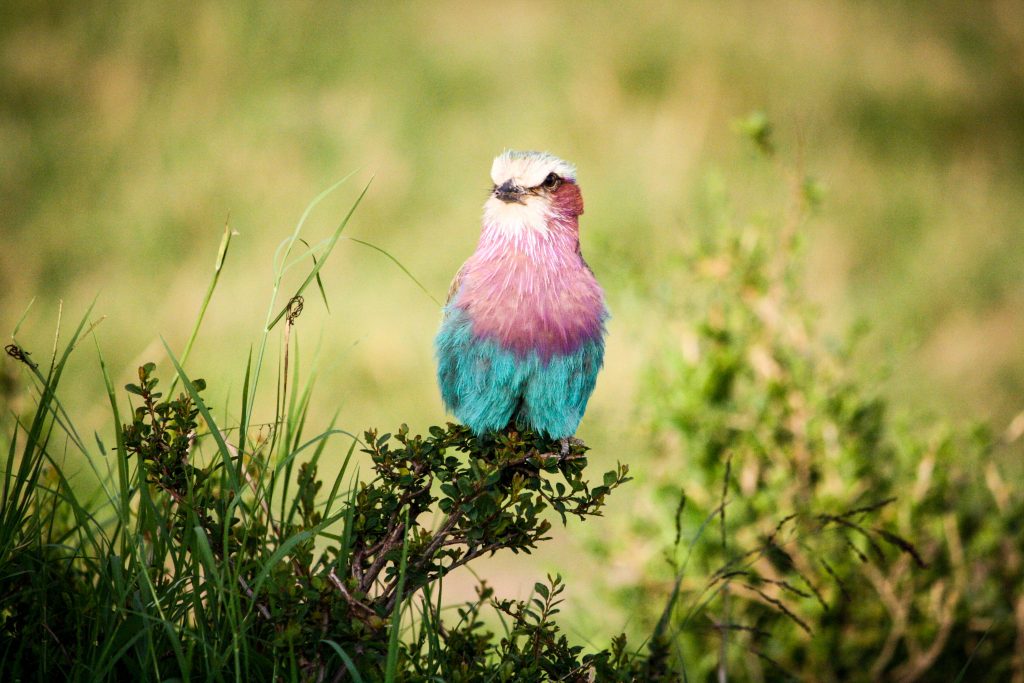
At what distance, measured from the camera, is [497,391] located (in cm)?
172

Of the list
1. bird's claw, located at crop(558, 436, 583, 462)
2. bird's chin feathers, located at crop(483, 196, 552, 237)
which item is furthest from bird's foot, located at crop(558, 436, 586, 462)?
bird's chin feathers, located at crop(483, 196, 552, 237)

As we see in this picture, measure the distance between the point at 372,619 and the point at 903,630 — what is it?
198 cm

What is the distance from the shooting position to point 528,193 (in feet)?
5.85

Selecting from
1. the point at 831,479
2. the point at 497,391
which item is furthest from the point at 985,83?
the point at 497,391

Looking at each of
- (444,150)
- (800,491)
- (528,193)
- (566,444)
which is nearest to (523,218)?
(528,193)

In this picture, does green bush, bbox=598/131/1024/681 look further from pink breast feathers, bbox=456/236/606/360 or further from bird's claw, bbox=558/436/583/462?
pink breast feathers, bbox=456/236/606/360

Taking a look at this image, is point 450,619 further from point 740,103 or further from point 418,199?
point 740,103

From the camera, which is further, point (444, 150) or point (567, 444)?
point (444, 150)

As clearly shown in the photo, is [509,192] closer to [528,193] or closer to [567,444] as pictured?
[528,193]

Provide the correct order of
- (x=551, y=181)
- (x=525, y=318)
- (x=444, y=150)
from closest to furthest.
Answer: (x=525, y=318), (x=551, y=181), (x=444, y=150)

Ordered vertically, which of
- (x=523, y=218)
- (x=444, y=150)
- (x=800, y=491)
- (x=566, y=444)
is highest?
(x=444, y=150)

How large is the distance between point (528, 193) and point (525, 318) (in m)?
0.25

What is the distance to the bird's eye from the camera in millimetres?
1803

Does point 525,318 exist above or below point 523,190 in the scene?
below
